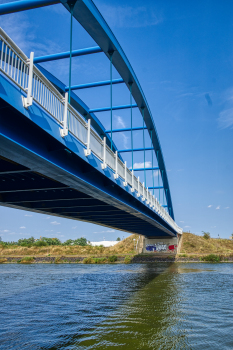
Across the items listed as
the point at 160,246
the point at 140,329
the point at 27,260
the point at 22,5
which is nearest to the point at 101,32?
the point at 22,5

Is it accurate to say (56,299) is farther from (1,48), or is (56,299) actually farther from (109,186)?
(1,48)

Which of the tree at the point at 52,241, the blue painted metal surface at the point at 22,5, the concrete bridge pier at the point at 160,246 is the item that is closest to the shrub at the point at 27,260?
the concrete bridge pier at the point at 160,246

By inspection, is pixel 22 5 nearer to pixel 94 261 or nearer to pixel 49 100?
pixel 49 100

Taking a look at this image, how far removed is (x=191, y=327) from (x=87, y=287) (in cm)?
1109

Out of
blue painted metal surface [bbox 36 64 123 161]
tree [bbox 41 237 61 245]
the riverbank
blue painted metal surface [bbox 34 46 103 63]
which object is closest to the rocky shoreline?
the riverbank

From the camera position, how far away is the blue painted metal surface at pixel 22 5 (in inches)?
378

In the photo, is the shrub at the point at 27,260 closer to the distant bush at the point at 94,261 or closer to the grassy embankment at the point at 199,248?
the distant bush at the point at 94,261

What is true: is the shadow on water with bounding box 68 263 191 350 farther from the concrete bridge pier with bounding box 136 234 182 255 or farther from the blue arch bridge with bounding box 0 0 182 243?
the concrete bridge pier with bounding box 136 234 182 255

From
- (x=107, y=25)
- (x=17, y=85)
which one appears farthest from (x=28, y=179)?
(x=107, y=25)

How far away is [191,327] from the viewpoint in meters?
9.37

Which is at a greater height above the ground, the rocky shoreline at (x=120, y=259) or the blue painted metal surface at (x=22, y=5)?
the blue painted metal surface at (x=22, y=5)

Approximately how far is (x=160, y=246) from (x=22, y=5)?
4272 centimetres

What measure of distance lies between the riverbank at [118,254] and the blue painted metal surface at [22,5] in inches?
1510

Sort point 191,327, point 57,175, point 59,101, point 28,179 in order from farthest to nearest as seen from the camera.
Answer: point 28,179 → point 191,327 → point 57,175 → point 59,101
